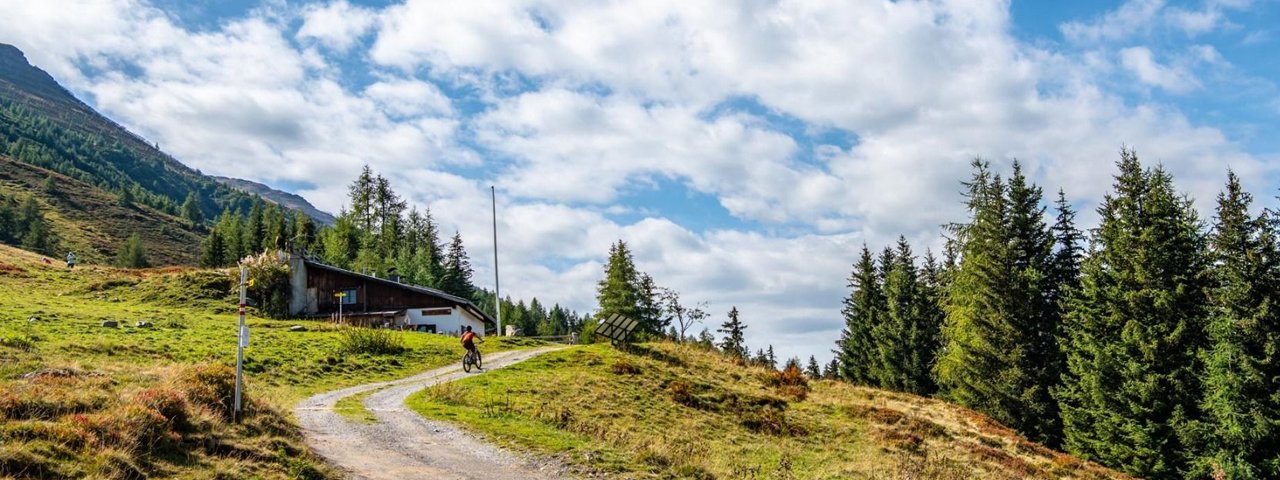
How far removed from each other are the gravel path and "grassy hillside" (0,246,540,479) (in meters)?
0.81

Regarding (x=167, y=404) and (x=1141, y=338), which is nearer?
(x=167, y=404)

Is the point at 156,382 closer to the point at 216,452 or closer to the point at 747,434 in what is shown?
the point at 216,452

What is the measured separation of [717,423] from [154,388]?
1992 cm

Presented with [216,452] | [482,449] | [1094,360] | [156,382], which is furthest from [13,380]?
[1094,360]

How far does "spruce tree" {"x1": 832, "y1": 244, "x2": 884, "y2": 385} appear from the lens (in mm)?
74125

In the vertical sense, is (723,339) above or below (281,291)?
below

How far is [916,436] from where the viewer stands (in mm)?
32938

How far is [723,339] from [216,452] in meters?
90.6

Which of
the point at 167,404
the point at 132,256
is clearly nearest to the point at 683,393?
the point at 167,404

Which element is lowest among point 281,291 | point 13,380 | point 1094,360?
point 1094,360

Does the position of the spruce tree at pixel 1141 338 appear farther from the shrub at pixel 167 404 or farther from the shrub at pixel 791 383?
the shrub at pixel 167 404

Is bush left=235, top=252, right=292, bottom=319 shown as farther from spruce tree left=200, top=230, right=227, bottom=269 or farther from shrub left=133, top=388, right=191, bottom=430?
spruce tree left=200, top=230, right=227, bottom=269

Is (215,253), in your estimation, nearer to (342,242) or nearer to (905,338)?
(342,242)

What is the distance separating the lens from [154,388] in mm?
14930
